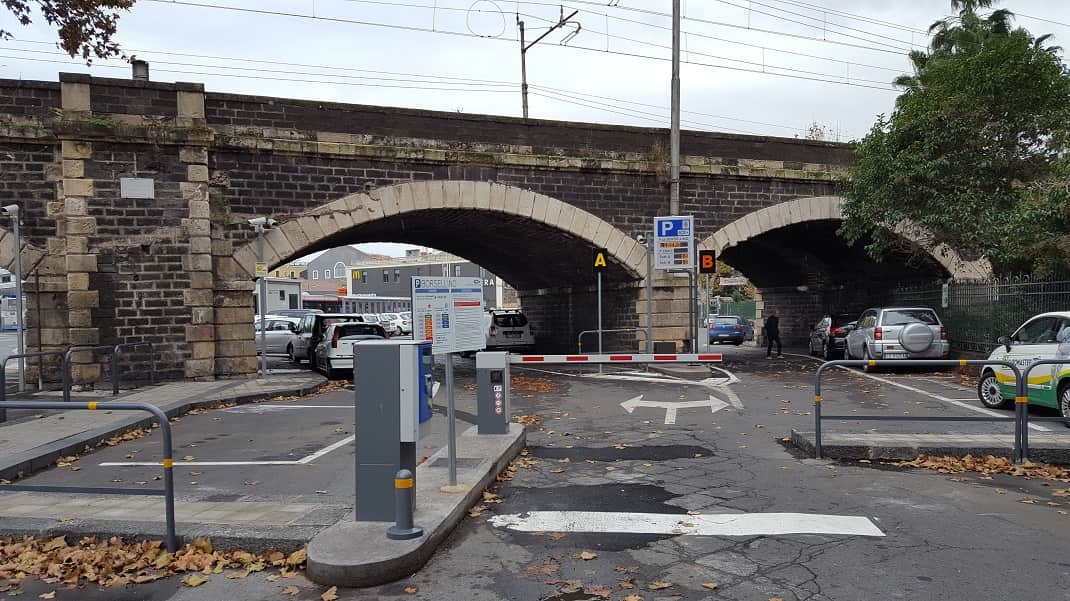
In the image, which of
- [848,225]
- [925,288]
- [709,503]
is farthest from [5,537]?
[925,288]

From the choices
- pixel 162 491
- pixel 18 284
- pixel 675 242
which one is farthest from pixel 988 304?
pixel 18 284

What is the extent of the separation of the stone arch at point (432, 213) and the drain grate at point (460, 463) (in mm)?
10733

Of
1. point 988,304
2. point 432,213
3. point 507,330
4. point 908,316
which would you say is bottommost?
point 507,330

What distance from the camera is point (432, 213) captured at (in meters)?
18.9

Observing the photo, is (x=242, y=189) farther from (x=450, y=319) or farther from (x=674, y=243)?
(x=450, y=319)

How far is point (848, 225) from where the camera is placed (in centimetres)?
2014

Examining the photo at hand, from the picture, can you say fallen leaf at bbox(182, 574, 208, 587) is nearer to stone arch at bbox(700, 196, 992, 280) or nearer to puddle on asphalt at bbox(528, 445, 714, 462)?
puddle on asphalt at bbox(528, 445, 714, 462)

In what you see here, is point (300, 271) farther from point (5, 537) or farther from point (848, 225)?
point (5, 537)

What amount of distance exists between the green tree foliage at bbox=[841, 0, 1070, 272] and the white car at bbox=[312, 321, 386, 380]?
1284cm

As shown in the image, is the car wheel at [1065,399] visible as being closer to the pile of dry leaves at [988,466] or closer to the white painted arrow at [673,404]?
the pile of dry leaves at [988,466]

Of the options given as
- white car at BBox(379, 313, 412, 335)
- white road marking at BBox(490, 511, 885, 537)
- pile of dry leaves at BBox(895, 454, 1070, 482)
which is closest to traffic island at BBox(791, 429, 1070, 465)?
pile of dry leaves at BBox(895, 454, 1070, 482)

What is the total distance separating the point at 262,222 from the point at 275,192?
0.93m

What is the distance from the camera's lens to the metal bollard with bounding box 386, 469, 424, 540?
194 inches

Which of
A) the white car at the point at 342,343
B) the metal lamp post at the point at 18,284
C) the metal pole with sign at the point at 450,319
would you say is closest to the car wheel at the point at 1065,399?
the metal pole with sign at the point at 450,319
